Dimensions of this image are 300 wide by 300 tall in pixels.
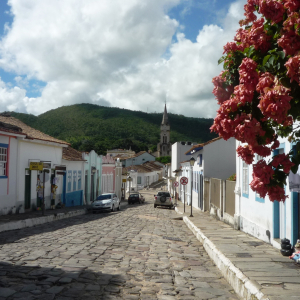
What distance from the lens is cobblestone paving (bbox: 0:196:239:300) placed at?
5996mm

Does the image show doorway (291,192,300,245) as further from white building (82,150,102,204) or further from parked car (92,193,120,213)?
white building (82,150,102,204)

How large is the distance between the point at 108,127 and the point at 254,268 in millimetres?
129675

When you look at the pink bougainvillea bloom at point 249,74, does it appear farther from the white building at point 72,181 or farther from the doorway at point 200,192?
the white building at point 72,181

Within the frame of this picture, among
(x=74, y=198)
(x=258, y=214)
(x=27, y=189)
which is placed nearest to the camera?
(x=258, y=214)

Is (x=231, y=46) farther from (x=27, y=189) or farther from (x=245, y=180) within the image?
(x=27, y=189)

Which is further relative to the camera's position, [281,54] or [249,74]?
[249,74]

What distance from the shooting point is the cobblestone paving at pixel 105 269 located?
5996 mm

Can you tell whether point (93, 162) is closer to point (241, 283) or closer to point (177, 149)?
point (177, 149)

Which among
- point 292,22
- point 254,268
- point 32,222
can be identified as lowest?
point 32,222

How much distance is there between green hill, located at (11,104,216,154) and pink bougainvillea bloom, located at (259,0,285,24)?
100 meters

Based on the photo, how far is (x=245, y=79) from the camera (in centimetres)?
414

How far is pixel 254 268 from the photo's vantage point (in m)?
6.90

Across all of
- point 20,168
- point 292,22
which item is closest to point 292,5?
point 292,22

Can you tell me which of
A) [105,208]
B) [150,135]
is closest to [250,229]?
[105,208]
